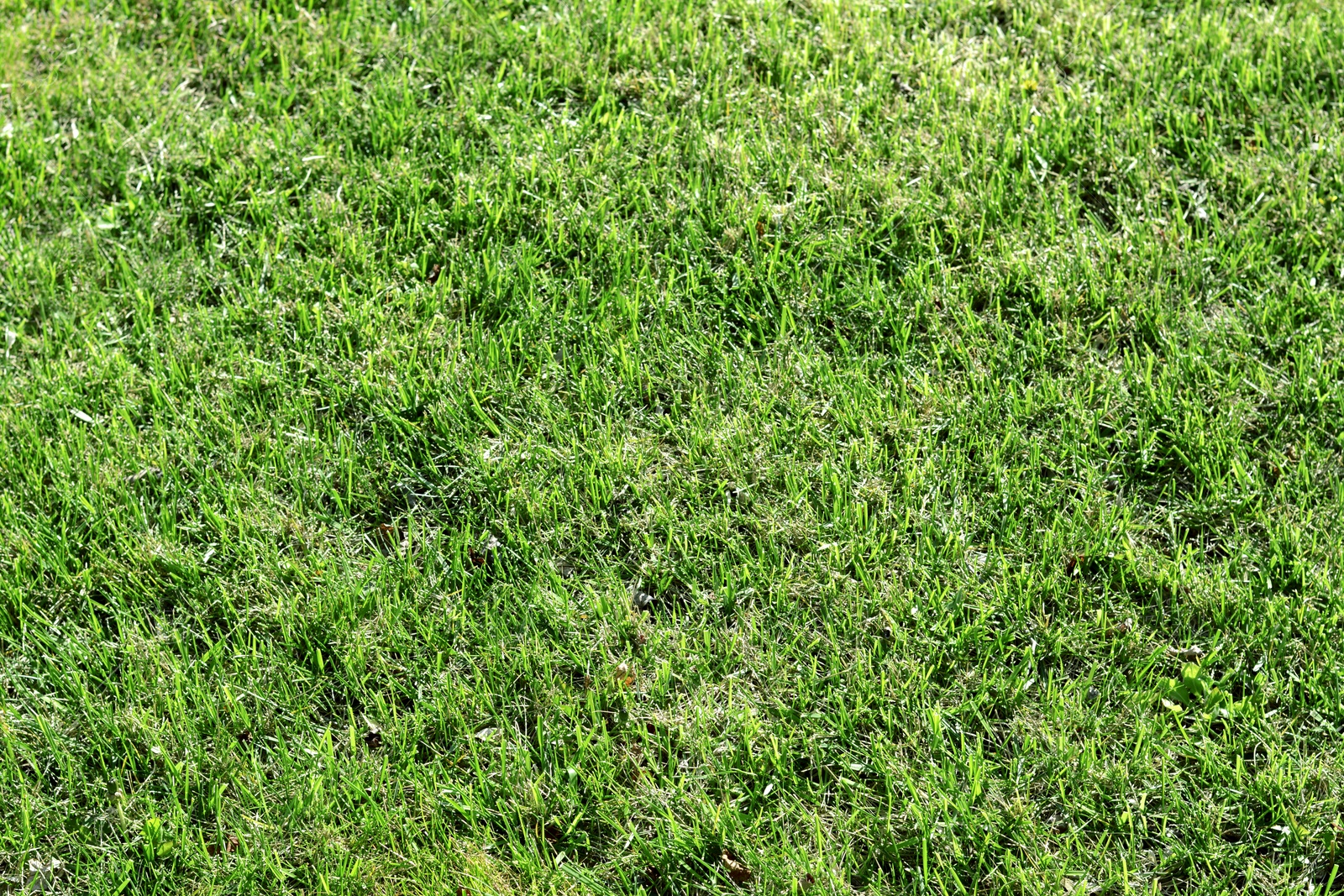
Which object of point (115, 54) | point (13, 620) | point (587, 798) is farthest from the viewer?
point (115, 54)

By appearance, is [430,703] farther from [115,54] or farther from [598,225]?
[115,54]

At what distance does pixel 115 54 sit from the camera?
5.20 meters

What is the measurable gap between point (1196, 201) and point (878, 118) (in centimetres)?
113

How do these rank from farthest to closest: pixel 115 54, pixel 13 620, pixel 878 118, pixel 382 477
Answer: pixel 115 54, pixel 878 118, pixel 382 477, pixel 13 620

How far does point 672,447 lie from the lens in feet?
13.2

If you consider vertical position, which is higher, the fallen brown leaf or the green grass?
the green grass

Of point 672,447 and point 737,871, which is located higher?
point 672,447

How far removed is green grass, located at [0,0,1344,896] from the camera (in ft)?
10.8

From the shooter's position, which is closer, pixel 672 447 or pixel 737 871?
pixel 737 871

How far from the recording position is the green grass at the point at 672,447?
3.30 metres

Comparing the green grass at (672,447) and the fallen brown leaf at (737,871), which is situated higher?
the green grass at (672,447)

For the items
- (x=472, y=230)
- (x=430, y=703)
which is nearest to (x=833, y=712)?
(x=430, y=703)

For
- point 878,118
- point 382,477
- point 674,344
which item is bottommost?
point 382,477

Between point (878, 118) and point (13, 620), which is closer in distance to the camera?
point (13, 620)
